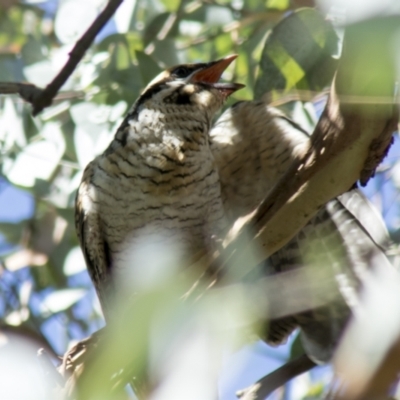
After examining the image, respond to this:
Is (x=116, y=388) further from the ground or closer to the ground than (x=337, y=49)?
further from the ground

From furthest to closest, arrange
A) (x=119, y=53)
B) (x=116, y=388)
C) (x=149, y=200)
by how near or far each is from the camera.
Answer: (x=119, y=53) → (x=149, y=200) → (x=116, y=388)

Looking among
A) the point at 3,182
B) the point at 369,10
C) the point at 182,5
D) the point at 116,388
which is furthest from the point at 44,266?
the point at 369,10

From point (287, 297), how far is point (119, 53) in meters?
2.39

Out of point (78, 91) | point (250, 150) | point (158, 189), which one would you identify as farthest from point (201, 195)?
point (78, 91)

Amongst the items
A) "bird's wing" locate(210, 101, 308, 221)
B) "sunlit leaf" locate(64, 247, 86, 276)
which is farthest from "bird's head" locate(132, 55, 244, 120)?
"sunlit leaf" locate(64, 247, 86, 276)

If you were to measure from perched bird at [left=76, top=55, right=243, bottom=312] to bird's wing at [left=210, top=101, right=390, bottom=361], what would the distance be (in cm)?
15

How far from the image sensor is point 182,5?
3373 millimetres

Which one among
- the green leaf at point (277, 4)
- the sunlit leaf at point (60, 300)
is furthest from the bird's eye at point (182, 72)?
the sunlit leaf at point (60, 300)

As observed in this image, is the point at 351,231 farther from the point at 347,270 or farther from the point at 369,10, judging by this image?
the point at 369,10

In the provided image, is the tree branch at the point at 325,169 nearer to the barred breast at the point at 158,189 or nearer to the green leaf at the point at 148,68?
the barred breast at the point at 158,189

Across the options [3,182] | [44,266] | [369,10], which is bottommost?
[44,266]

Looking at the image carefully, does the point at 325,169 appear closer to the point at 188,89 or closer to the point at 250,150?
the point at 250,150

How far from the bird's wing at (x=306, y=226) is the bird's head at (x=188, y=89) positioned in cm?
12

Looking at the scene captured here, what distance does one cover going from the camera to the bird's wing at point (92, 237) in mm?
2645
